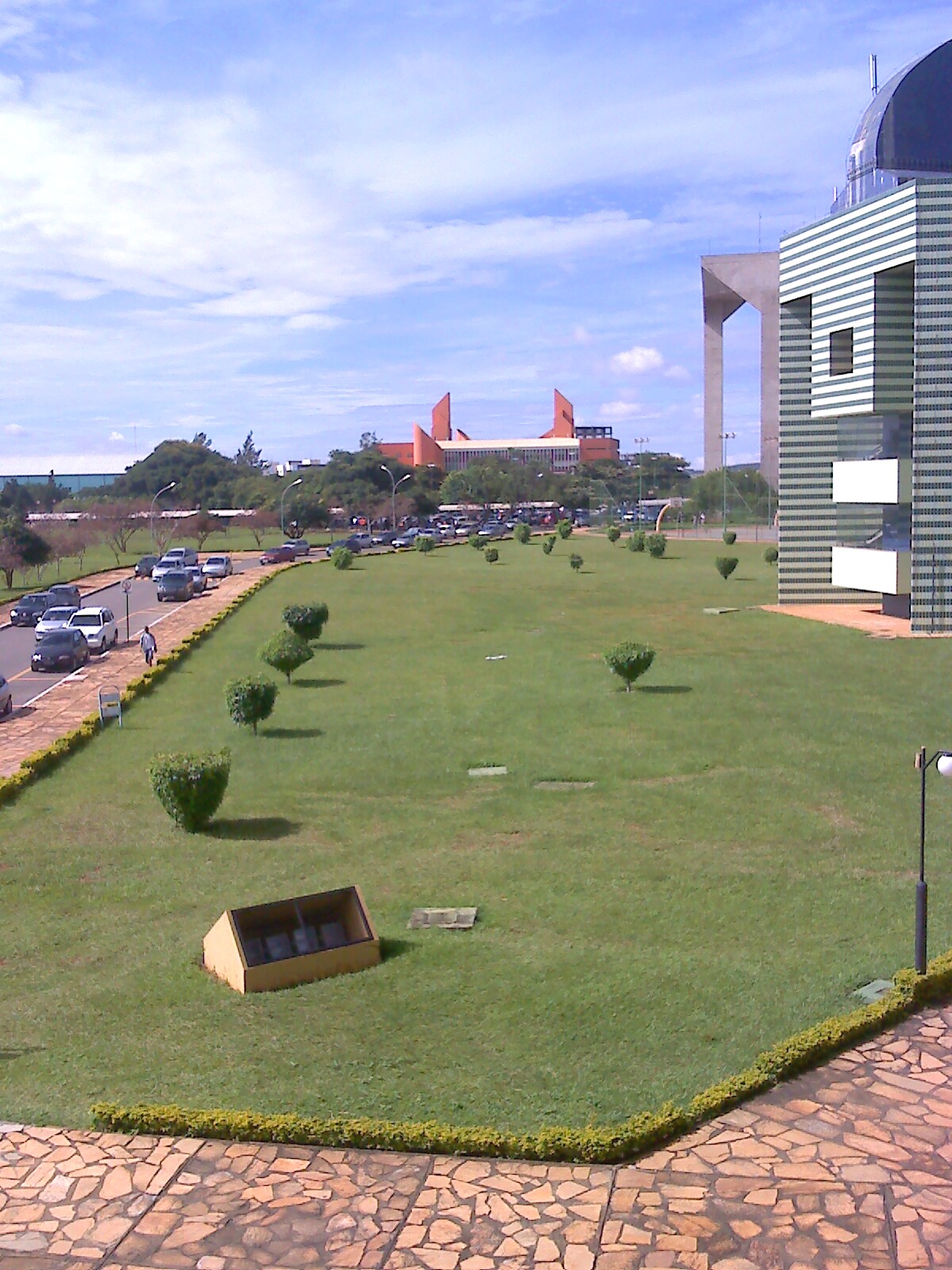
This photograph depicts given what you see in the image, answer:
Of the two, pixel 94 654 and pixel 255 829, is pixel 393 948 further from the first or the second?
pixel 94 654

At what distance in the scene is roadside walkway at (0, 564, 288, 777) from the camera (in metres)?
21.6

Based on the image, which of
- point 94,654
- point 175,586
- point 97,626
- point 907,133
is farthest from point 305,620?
point 907,133

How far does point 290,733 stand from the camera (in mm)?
21359

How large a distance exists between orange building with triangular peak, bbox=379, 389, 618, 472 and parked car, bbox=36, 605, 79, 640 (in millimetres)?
113209

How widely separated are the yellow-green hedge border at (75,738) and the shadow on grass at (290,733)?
120 inches

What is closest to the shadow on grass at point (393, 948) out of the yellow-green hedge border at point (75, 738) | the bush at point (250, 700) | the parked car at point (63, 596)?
the yellow-green hedge border at point (75, 738)

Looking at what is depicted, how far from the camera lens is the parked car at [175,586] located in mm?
47438

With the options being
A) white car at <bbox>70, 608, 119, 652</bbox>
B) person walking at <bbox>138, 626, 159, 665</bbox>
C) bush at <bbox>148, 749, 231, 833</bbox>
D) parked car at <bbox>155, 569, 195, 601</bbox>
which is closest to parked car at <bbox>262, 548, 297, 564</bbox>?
parked car at <bbox>155, 569, 195, 601</bbox>

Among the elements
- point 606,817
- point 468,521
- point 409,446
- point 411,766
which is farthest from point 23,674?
point 409,446

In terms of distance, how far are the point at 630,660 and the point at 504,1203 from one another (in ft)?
55.9

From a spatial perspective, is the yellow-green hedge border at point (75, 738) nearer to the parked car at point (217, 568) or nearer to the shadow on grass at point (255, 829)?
the shadow on grass at point (255, 829)

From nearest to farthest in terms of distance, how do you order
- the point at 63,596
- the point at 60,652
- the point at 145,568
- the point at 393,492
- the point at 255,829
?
1. the point at 255,829
2. the point at 60,652
3. the point at 63,596
4. the point at 145,568
5. the point at 393,492

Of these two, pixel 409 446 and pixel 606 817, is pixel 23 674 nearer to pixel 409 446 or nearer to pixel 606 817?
pixel 606 817

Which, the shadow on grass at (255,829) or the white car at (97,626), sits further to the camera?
the white car at (97,626)
